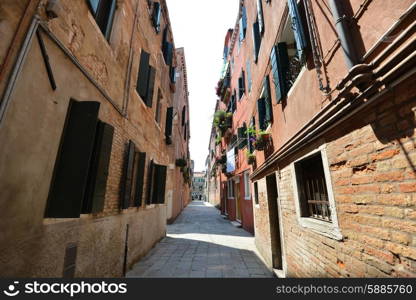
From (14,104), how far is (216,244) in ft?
23.9

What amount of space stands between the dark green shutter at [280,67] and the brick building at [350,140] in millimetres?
22

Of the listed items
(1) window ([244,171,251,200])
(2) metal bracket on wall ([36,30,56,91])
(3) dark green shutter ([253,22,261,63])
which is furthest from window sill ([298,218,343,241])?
(1) window ([244,171,251,200])

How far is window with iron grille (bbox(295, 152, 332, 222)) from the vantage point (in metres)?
3.13

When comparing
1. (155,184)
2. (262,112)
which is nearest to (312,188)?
(262,112)

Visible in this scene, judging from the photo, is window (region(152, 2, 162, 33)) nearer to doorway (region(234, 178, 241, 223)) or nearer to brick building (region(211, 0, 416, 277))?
brick building (region(211, 0, 416, 277))

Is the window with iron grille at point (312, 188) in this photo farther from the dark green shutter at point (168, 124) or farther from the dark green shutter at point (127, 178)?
the dark green shutter at point (168, 124)

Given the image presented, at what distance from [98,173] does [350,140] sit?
12.0 feet

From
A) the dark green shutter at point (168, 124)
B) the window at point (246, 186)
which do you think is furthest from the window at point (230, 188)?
the dark green shutter at point (168, 124)

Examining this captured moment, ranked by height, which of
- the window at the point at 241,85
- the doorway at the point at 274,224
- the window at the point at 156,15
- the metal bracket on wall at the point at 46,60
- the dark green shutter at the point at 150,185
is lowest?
the doorway at the point at 274,224

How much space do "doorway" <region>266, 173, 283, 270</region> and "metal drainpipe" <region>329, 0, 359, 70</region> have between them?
3790mm

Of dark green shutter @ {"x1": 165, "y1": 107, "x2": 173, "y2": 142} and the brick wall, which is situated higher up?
dark green shutter @ {"x1": 165, "y1": 107, "x2": 173, "y2": 142}

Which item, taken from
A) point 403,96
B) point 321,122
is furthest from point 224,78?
point 403,96

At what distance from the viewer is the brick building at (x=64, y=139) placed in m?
1.88

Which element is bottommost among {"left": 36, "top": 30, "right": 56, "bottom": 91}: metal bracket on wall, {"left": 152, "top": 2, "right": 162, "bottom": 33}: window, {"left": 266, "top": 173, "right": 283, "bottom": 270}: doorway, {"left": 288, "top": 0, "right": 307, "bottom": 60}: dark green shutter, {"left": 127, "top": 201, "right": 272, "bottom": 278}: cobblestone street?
{"left": 127, "top": 201, "right": 272, "bottom": 278}: cobblestone street
